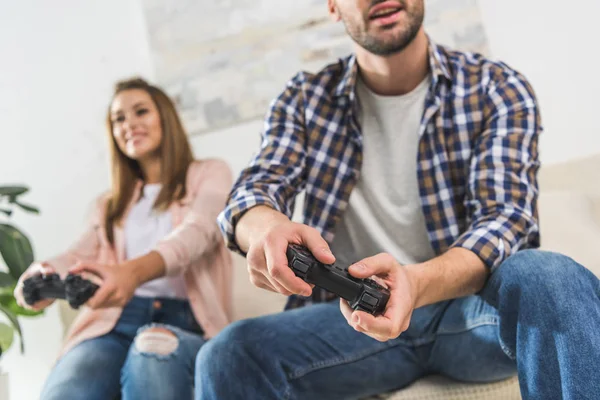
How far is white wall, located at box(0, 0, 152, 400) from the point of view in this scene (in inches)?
76.7

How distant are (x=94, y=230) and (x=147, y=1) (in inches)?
31.6

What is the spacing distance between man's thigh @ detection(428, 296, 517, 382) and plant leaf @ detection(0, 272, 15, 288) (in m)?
1.10

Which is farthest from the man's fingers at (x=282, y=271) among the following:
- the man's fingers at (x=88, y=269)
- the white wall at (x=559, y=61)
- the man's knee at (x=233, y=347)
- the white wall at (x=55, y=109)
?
the white wall at (x=55, y=109)

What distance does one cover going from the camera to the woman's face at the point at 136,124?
4.81 feet

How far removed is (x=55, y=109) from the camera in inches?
78.6

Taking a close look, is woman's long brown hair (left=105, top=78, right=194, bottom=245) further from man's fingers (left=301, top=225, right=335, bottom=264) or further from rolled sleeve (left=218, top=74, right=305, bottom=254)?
man's fingers (left=301, top=225, right=335, bottom=264)

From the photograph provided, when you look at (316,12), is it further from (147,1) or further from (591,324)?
(591,324)

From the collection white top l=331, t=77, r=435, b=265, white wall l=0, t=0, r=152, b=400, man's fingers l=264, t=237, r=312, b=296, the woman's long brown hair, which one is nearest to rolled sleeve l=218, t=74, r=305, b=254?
white top l=331, t=77, r=435, b=265

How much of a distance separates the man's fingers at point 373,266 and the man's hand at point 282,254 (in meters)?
0.03

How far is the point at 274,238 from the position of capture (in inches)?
25.3

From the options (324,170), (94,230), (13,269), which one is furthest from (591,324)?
(13,269)

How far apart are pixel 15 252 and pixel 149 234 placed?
0.36m

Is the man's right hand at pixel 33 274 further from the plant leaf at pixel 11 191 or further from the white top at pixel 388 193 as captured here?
the white top at pixel 388 193

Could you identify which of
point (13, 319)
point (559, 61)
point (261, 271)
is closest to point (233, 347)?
point (261, 271)
